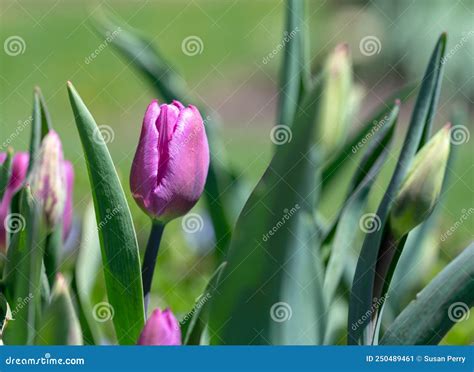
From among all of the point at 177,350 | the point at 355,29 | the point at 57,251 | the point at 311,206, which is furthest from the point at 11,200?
the point at 355,29

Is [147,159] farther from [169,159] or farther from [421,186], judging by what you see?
[421,186]

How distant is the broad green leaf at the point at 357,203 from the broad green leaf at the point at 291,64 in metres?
0.10

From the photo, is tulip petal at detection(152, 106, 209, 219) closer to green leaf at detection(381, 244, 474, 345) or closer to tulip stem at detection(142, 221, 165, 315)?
tulip stem at detection(142, 221, 165, 315)

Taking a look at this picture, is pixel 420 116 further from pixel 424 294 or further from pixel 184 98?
pixel 184 98

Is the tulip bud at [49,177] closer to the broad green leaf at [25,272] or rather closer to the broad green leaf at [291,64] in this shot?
the broad green leaf at [25,272]

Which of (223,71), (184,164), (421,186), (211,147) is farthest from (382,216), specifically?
(223,71)

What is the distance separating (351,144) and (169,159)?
1.12ft

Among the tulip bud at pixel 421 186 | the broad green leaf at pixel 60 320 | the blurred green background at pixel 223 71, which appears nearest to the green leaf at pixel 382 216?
the tulip bud at pixel 421 186

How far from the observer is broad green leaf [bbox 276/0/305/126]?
0.93 meters

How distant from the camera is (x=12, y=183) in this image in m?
0.93

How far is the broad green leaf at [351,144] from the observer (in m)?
1.03

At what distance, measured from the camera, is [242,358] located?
0.92 meters

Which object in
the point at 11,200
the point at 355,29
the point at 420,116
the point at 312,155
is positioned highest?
the point at 355,29

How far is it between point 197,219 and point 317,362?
1.28 feet
